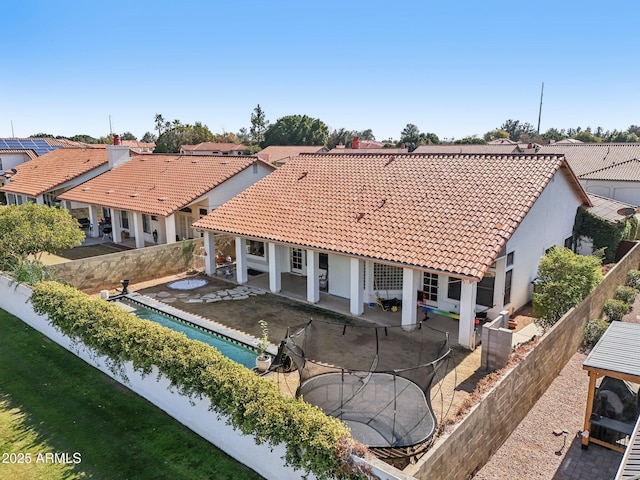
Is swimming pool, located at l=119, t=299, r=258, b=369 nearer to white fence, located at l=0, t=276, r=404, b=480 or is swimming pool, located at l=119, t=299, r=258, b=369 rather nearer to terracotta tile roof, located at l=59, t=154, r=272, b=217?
white fence, located at l=0, t=276, r=404, b=480

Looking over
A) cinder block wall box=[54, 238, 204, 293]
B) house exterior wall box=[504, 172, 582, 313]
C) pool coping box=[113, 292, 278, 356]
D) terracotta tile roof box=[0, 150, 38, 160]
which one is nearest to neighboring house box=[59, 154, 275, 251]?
cinder block wall box=[54, 238, 204, 293]

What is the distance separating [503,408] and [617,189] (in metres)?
34.8

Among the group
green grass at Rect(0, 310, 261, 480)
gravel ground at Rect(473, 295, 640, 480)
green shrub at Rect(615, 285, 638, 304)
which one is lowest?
gravel ground at Rect(473, 295, 640, 480)

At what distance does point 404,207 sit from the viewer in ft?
57.5

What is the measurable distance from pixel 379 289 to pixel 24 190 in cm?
3170

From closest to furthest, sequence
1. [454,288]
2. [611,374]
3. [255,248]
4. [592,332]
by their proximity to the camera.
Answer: [611,374] → [592,332] → [454,288] → [255,248]

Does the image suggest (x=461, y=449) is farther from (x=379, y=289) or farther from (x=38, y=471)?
(x=379, y=289)

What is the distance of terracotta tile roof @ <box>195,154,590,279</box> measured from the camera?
14.6 m

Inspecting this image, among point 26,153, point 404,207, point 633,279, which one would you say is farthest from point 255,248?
point 26,153

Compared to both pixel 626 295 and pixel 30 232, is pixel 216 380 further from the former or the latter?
pixel 626 295

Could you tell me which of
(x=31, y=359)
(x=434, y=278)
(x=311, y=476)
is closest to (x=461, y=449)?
(x=311, y=476)

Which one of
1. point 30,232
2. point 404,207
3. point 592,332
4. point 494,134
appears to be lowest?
point 592,332

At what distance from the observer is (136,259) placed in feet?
71.1

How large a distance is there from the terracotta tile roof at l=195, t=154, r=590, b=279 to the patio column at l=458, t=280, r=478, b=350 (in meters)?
0.93
